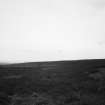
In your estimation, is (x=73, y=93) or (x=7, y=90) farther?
(x=7, y=90)

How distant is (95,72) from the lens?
5.89 meters

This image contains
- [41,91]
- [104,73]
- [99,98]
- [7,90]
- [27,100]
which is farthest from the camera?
[104,73]

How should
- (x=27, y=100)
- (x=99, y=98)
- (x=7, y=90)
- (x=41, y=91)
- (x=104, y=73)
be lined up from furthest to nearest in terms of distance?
(x=104, y=73) → (x=7, y=90) → (x=41, y=91) → (x=27, y=100) → (x=99, y=98)

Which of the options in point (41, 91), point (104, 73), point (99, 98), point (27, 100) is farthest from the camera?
point (104, 73)

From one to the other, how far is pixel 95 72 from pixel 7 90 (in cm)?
379

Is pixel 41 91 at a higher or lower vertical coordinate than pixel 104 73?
lower

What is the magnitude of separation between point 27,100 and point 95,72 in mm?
3261

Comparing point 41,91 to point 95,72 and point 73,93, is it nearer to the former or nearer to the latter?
point 73,93

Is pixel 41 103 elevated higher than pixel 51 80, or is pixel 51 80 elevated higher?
pixel 51 80

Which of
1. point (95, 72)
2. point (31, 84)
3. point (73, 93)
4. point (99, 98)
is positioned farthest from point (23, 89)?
point (95, 72)

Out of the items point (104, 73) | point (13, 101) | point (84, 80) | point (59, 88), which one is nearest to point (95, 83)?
point (84, 80)

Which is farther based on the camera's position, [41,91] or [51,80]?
[51,80]

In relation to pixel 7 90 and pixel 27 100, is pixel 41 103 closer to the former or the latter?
pixel 27 100

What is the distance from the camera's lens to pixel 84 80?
527 centimetres
